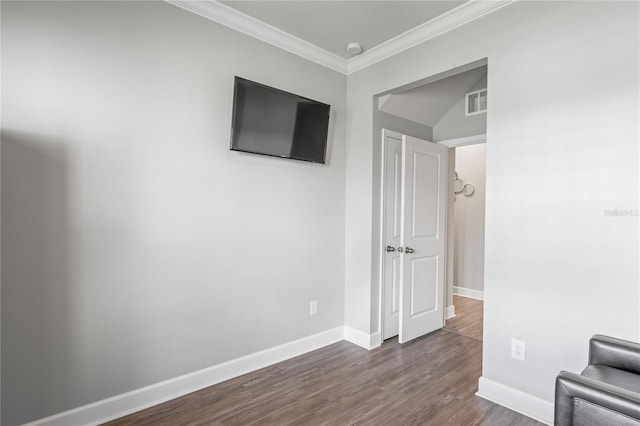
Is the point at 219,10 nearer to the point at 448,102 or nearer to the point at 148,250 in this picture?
the point at 148,250

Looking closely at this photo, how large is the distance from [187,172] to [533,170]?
232 cm

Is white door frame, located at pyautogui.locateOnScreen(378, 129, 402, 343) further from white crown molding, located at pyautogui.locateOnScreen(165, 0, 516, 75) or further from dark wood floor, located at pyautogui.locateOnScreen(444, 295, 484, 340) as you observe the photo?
dark wood floor, located at pyautogui.locateOnScreen(444, 295, 484, 340)

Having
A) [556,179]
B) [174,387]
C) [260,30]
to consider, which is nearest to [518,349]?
[556,179]

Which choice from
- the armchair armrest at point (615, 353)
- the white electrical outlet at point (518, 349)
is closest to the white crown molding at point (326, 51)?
the armchair armrest at point (615, 353)

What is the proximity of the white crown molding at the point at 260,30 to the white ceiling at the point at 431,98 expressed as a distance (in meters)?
0.64

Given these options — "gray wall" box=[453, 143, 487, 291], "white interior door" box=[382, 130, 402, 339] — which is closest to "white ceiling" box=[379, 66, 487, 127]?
"white interior door" box=[382, 130, 402, 339]

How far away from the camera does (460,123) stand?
350 centimetres

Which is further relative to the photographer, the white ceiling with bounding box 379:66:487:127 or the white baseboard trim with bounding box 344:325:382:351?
the white ceiling with bounding box 379:66:487:127

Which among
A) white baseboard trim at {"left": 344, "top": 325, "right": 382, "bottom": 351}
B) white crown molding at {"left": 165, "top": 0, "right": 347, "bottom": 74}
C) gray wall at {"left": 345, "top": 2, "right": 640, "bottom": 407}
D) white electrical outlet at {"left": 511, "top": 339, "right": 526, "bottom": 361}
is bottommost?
white baseboard trim at {"left": 344, "top": 325, "right": 382, "bottom": 351}

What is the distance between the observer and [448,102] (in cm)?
350

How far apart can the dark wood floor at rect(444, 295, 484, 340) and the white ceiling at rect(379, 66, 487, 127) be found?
7.72 feet

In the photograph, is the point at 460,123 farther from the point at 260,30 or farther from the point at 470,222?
the point at 260,30

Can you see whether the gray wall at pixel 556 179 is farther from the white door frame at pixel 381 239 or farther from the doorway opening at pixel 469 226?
the doorway opening at pixel 469 226

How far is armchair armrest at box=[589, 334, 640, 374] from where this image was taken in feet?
4.96
